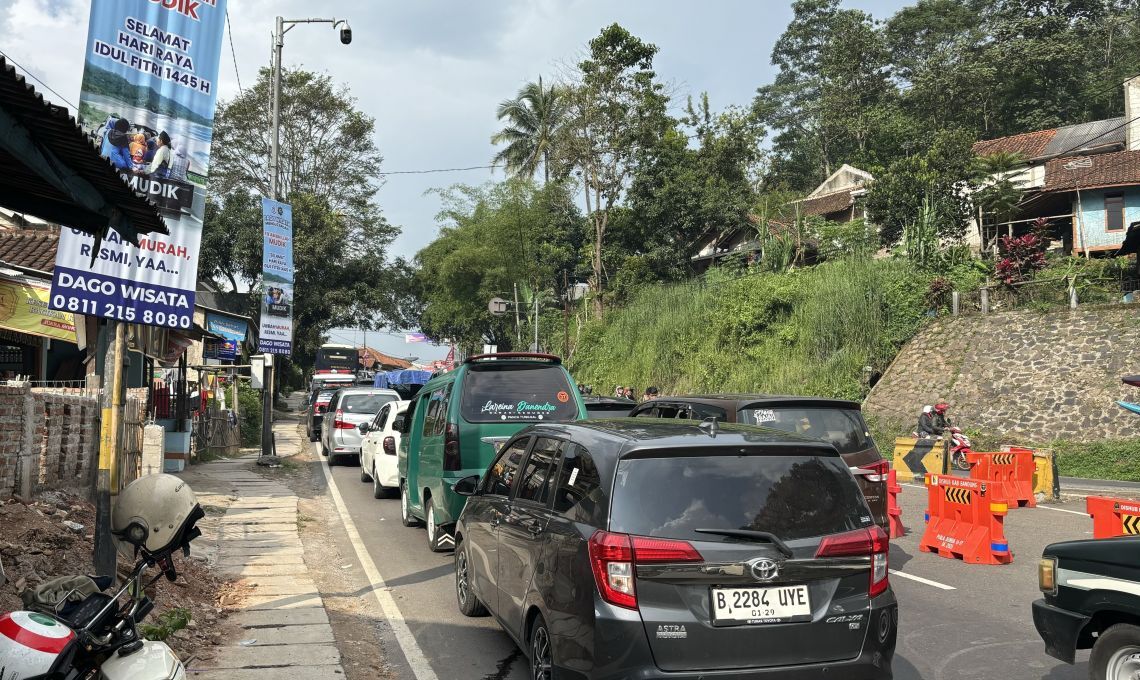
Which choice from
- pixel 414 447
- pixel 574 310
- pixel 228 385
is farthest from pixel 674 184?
pixel 414 447

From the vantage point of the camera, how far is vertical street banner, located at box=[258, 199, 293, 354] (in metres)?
20.9

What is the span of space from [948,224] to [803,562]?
1199 inches

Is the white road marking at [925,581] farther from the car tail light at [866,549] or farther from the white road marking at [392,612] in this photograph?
the white road marking at [392,612]

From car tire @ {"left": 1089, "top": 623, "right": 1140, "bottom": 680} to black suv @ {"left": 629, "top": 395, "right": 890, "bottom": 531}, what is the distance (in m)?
3.85

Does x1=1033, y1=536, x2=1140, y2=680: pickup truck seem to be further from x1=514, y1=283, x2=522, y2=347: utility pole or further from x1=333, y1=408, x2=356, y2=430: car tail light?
x1=514, y1=283, x2=522, y2=347: utility pole

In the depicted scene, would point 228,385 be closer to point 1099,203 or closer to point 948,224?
point 948,224

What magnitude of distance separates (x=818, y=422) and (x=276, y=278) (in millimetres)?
15617

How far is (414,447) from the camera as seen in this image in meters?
11.3

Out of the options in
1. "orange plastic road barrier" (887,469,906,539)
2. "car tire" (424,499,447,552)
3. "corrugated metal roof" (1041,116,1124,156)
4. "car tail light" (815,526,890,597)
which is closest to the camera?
"car tail light" (815,526,890,597)

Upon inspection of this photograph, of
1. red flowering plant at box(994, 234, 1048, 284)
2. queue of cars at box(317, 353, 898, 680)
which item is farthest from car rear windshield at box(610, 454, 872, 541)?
red flowering plant at box(994, 234, 1048, 284)

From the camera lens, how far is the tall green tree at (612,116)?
132 ft

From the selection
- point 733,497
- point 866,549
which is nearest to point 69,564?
point 733,497

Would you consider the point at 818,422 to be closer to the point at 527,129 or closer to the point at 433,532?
the point at 433,532

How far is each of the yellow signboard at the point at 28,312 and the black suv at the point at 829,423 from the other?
11512 mm
